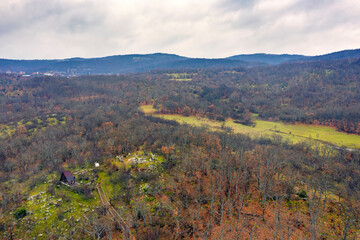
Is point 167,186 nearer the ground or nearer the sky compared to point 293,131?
nearer the sky

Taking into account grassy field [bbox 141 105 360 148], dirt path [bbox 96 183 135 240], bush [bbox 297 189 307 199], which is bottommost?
grassy field [bbox 141 105 360 148]

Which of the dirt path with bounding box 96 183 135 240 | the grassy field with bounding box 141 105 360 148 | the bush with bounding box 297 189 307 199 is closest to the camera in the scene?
the dirt path with bounding box 96 183 135 240

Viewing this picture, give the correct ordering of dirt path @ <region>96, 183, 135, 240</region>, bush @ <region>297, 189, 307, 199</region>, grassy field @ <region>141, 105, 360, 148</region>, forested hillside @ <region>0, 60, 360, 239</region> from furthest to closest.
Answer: grassy field @ <region>141, 105, 360, 148</region> → bush @ <region>297, 189, 307, 199</region> → dirt path @ <region>96, 183, 135, 240</region> → forested hillside @ <region>0, 60, 360, 239</region>

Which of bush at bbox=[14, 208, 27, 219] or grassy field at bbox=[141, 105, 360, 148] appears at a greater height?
bush at bbox=[14, 208, 27, 219]

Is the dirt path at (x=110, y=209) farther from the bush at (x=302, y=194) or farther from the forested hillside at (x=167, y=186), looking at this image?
the bush at (x=302, y=194)

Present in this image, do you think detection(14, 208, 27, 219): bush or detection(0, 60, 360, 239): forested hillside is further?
detection(14, 208, 27, 219): bush

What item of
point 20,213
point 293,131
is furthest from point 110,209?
point 293,131

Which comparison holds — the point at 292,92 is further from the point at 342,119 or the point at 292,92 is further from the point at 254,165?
the point at 254,165

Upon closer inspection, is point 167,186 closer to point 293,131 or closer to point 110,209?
point 110,209

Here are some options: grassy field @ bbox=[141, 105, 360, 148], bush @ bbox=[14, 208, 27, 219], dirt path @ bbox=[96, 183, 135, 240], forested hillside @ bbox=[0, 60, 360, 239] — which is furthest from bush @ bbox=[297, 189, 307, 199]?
grassy field @ bbox=[141, 105, 360, 148]

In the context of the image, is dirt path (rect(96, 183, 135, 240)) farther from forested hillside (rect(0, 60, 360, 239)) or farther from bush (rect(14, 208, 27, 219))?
bush (rect(14, 208, 27, 219))

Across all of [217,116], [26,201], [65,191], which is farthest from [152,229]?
[217,116]

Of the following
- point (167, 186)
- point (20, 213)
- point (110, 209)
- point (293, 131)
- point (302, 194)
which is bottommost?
point (293, 131)
